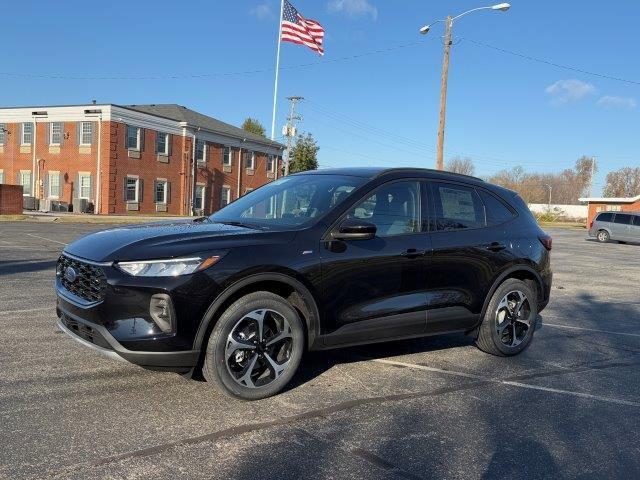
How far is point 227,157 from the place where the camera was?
→ 48.2 m

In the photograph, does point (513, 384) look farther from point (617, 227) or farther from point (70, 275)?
point (617, 227)

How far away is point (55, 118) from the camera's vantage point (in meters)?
39.8

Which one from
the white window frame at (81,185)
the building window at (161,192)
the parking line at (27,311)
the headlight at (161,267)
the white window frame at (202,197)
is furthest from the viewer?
the white window frame at (202,197)

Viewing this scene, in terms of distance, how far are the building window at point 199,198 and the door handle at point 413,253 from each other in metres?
41.3

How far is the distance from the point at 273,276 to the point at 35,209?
39277mm

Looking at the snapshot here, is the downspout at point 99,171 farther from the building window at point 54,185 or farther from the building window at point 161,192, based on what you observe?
the building window at point 161,192

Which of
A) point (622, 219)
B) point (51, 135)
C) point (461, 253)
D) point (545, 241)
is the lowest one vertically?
point (461, 253)

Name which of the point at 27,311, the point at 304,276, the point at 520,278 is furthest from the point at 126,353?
the point at 520,278

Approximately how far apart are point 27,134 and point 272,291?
42.8 metres

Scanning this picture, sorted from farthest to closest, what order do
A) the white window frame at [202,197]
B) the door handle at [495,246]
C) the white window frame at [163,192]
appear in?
the white window frame at [202,197]
the white window frame at [163,192]
the door handle at [495,246]

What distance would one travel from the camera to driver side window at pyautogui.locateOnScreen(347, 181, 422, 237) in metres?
4.93

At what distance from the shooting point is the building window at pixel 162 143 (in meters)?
41.3

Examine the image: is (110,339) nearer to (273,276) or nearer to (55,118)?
(273,276)

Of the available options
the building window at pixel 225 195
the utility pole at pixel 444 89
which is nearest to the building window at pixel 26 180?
the building window at pixel 225 195
